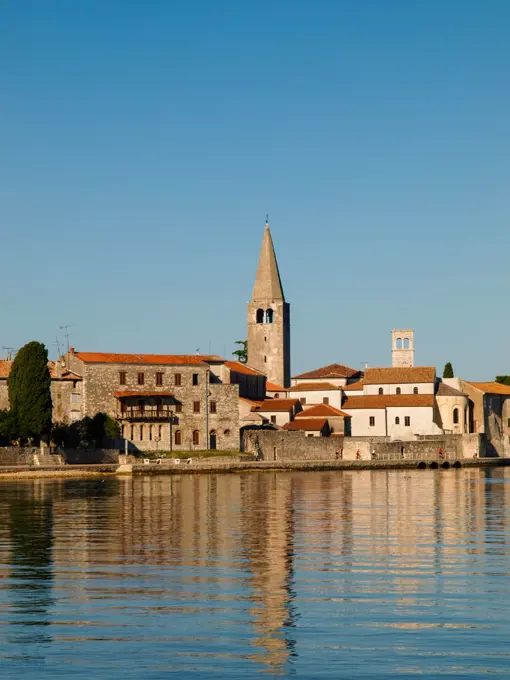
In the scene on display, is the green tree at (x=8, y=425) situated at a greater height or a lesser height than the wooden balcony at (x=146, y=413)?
lesser

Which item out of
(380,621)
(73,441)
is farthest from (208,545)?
(73,441)

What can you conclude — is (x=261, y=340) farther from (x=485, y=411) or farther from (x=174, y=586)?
(x=174, y=586)

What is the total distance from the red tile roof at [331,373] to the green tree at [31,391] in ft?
123

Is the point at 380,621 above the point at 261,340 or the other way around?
the other way around

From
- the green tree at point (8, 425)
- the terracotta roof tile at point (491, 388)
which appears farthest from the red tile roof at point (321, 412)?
the green tree at point (8, 425)

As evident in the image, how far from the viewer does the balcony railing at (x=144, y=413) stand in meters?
88.1

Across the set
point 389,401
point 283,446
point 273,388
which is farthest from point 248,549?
point 273,388

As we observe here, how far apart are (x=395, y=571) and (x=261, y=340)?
96.3 m

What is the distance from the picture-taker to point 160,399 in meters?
89.9

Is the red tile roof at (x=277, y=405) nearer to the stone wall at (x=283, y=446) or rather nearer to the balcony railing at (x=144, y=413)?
the stone wall at (x=283, y=446)

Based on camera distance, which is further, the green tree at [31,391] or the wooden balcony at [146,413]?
the wooden balcony at [146,413]

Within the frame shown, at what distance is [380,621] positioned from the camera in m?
20.4

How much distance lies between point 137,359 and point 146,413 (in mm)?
4472

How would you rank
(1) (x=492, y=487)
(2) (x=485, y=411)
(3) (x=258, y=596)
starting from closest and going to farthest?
(3) (x=258, y=596) → (1) (x=492, y=487) → (2) (x=485, y=411)
